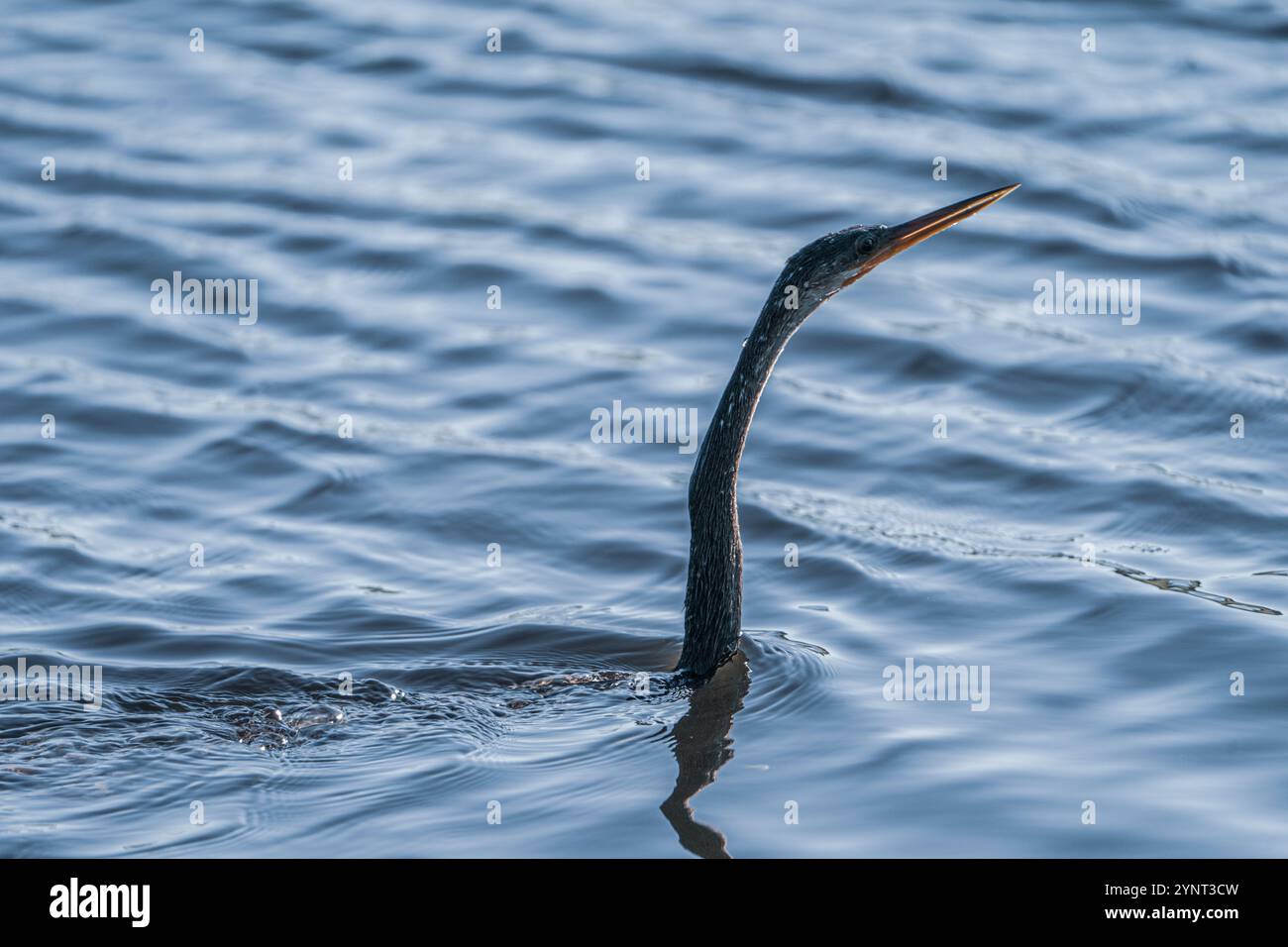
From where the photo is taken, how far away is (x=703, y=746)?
283 inches

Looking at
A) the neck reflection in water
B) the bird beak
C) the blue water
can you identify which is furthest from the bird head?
the blue water

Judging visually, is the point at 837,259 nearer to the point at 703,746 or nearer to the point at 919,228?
the point at 919,228

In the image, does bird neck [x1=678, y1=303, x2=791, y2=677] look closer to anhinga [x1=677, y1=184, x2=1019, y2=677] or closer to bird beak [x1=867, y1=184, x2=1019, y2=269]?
→ anhinga [x1=677, y1=184, x2=1019, y2=677]

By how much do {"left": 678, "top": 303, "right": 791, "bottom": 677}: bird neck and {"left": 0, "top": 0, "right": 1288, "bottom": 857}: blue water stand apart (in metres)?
0.22

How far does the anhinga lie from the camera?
22.9 feet

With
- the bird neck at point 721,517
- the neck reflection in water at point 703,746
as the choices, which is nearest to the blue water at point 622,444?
the neck reflection in water at point 703,746

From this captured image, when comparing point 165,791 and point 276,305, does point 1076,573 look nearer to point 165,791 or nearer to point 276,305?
point 165,791

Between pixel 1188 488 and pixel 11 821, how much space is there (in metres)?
6.09

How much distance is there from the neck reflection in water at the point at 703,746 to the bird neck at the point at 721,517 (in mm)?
112

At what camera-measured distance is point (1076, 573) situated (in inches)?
341

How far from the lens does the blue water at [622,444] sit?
6910mm

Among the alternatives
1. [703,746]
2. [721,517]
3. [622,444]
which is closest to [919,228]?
[721,517]

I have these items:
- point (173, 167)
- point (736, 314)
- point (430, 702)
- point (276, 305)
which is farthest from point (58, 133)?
point (430, 702)

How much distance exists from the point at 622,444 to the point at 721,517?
10.2 ft
